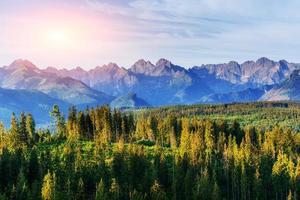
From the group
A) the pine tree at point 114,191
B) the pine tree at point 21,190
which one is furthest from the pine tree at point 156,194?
the pine tree at point 21,190

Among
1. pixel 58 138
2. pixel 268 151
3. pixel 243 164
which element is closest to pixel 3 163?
pixel 58 138

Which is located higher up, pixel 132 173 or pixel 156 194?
pixel 132 173

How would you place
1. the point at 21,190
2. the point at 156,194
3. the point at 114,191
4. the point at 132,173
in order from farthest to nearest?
1. the point at 132,173
2. the point at 156,194
3. the point at 114,191
4. the point at 21,190

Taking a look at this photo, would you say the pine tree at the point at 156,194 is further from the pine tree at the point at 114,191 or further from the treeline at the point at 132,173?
the pine tree at the point at 114,191

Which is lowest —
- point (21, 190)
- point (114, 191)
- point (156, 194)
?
point (156, 194)

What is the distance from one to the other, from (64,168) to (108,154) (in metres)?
36.3

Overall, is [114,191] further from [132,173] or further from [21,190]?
[21,190]

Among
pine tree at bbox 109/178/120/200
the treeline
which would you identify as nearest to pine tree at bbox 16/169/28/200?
the treeline

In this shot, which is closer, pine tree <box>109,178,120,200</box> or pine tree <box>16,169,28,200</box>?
pine tree <box>16,169,28,200</box>

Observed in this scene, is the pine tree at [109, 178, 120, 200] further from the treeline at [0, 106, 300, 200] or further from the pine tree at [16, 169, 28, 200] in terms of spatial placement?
the pine tree at [16, 169, 28, 200]

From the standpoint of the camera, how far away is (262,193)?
15425 centimetres

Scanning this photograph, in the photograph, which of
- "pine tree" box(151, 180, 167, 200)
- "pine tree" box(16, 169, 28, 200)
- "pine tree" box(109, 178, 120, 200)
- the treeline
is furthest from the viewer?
"pine tree" box(151, 180, 167, 200)

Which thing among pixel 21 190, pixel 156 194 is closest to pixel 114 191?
pixel 156 194

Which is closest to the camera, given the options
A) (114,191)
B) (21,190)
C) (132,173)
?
(21,190)
